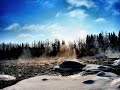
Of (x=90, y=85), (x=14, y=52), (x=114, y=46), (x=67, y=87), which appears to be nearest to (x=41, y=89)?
(x=67, y=87)

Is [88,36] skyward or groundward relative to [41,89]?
skyward

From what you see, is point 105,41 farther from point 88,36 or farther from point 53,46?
point 53,46

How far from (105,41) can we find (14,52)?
144 feet

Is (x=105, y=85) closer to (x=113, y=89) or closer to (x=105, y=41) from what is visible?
(x=113, y=89)

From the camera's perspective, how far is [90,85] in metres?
11.9

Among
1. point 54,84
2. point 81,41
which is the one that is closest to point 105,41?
point 81,41

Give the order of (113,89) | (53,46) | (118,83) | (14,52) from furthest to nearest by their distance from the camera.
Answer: (53,46) → (14,52) → (118,83) → (113,89)

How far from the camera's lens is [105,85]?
11.5 m

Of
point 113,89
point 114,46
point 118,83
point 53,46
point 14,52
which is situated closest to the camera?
point 113,89

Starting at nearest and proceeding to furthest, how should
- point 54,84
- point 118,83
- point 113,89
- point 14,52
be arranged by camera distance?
point 113,89 < point 118,83 < point 54,84 < point 14,52

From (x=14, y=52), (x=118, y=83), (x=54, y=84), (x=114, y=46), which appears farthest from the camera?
(x=14, y=52)

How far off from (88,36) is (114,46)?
2082cm

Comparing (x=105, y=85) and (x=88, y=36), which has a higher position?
(x=88, y=36)

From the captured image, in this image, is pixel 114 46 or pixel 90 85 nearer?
pixel 90 85
